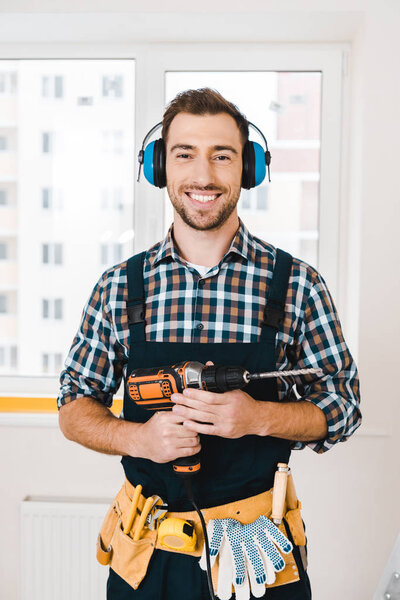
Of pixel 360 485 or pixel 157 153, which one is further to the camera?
pixel 360 485

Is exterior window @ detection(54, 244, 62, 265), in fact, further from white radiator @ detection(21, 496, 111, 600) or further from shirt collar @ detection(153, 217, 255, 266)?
shirt collar @ detection(153, 217, 255, 266)

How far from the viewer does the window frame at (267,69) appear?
7.53 ft

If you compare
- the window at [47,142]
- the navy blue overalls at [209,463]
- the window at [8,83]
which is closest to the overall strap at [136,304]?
the navy blue overalls at [209,463]

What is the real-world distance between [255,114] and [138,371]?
1580 millimetres

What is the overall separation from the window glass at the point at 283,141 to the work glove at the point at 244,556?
57.8 inches

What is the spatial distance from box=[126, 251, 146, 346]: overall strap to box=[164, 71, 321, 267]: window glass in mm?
1150

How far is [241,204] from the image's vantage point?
2.38m

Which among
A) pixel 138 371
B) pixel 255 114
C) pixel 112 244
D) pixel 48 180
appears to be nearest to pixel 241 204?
pixel 255 114

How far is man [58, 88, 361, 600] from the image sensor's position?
1148 millimetres

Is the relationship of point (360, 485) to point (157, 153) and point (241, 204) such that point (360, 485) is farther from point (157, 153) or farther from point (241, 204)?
point (157, 153)

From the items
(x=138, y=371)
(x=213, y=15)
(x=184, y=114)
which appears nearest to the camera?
(x=138, y=371)

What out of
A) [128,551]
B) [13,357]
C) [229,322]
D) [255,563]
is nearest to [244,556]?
[255,563]

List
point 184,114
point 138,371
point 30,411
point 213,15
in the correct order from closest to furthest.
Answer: point 138,371 → point 184,114 → point 213,15 → point 30,411

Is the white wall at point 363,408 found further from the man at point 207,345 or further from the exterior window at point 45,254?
the man at point 207,345
